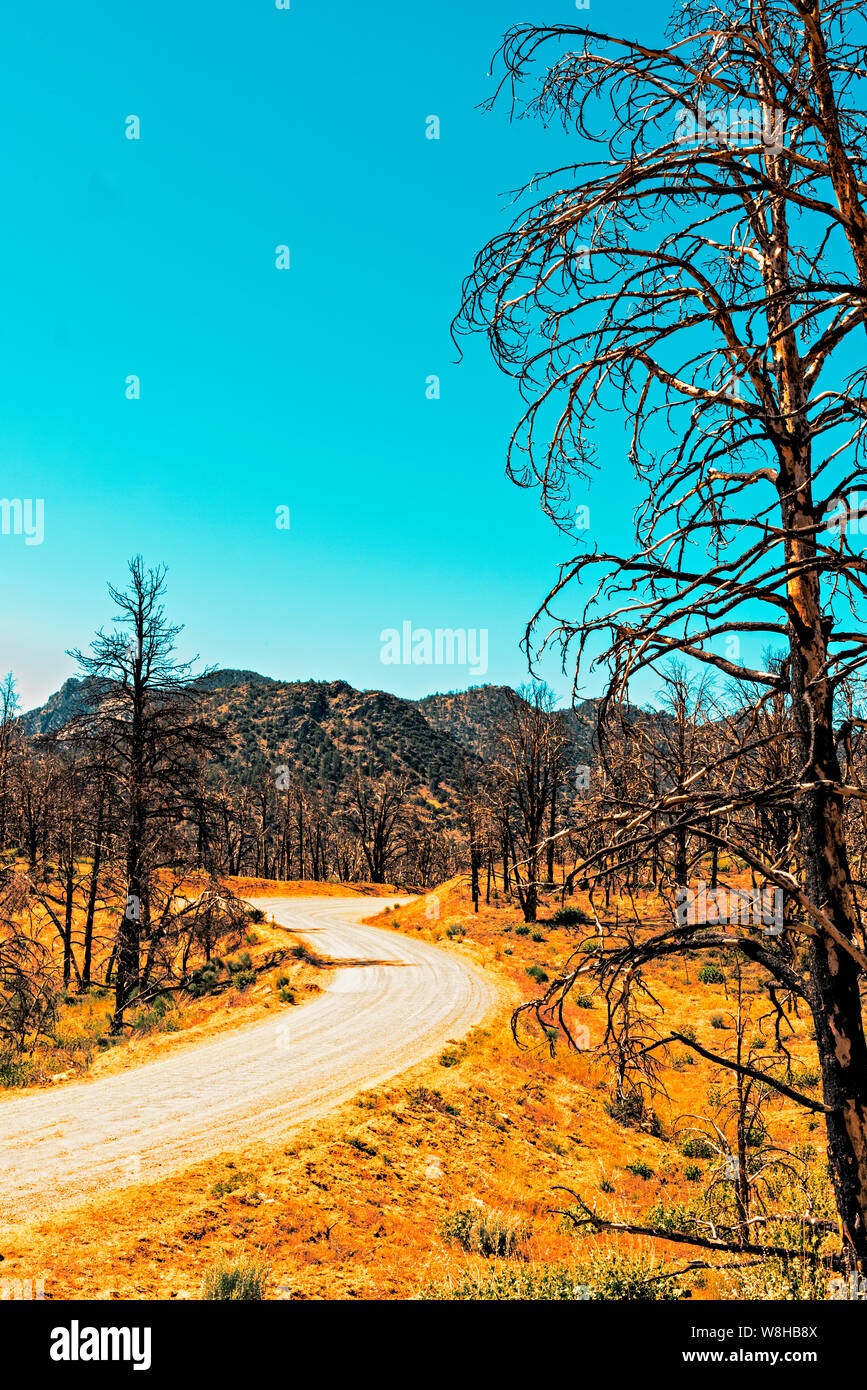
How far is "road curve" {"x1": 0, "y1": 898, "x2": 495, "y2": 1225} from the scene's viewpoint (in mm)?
9070

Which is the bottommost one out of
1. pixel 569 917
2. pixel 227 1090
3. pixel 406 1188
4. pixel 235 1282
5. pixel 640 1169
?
pixel 640 1169

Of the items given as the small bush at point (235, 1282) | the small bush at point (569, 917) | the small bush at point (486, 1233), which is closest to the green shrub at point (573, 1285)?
the small bush at point (486, 1233)

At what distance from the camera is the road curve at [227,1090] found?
9.07 m

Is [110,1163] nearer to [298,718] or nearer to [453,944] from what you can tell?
[453,944]

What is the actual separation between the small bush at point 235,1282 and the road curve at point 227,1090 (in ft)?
8.14

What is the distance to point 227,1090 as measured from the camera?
1252cm

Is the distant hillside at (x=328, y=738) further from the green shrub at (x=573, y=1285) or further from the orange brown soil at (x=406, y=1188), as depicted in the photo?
the green shrub at (x=573, y=1285)

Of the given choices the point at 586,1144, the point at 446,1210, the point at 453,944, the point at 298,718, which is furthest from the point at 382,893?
the point at 298,718

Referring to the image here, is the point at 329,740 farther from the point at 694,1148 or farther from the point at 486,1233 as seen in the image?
the point at 486,1233

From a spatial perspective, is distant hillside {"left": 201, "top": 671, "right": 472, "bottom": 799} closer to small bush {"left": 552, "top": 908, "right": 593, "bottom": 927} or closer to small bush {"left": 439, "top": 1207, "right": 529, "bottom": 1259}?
small bush {"left": 552, "top": 908, "right": 593, "bottom": 927}

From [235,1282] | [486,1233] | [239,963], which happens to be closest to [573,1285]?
[486,1233]

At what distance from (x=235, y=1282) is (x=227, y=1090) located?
6.44 m

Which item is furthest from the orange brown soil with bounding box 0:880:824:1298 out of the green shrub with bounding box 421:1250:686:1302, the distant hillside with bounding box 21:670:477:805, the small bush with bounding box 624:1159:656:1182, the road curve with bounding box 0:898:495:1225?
the distant hillside with bounding box 21:670:477:805
